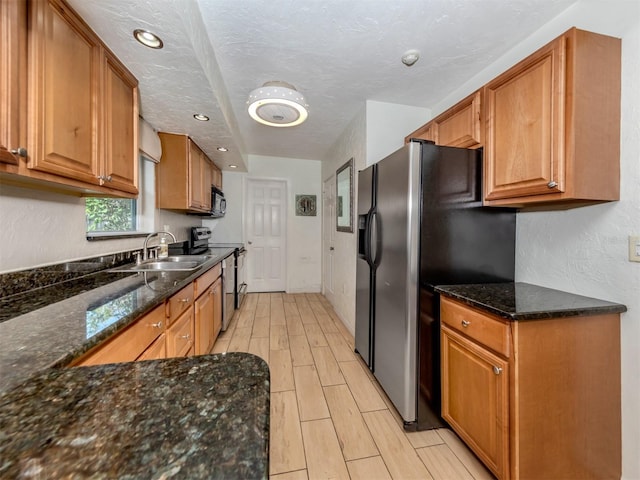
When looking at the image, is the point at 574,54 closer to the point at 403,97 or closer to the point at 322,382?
the point at 403,97

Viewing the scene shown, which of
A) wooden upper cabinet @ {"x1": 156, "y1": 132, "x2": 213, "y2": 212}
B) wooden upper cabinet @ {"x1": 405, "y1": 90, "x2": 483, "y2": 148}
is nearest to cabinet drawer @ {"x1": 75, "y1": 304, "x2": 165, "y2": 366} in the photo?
wooden upper cabinet @ {"x1": 156, "y1": 132, "x2": 213, "y2": 212}

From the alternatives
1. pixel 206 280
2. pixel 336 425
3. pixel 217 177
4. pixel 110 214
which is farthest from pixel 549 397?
pixel 217 177

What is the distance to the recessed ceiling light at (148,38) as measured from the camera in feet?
4.33

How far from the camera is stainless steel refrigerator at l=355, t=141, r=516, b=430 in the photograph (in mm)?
1594

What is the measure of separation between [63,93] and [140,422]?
1448 millimetres

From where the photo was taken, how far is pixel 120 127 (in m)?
1.58

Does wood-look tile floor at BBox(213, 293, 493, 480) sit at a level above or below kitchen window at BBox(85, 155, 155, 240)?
below

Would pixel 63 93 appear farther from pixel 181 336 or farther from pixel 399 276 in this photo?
pixel 399 276

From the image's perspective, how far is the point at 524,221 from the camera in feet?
5.74

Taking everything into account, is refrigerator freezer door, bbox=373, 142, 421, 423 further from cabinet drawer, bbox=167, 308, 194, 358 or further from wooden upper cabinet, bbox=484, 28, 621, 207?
cabinet drawer, bbox=167, 308, 194, 358

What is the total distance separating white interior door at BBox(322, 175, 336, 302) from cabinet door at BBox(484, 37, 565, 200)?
2414mm

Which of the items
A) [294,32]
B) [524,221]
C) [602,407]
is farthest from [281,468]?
[294,32]

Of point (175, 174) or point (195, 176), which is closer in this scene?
point (175, 174)

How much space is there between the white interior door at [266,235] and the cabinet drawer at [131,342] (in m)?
3.36
